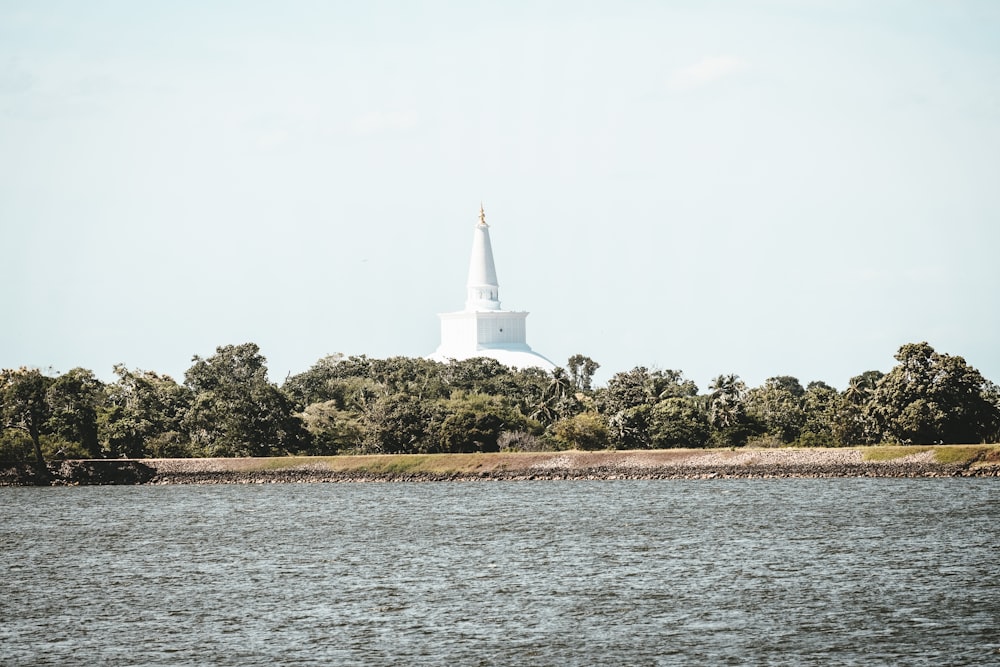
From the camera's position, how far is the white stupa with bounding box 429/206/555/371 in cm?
14825

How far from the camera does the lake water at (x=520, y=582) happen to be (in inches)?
1241

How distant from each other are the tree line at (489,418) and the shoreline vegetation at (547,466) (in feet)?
6.74

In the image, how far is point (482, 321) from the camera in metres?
149

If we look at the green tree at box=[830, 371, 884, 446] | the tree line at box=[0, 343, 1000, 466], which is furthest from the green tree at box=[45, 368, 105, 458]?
the green tree at box=[830, 371, 884, 446]

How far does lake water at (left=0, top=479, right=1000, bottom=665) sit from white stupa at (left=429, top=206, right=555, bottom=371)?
7508 cm

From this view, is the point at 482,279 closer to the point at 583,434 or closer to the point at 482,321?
the point at 482,321

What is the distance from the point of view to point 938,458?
8350 cm

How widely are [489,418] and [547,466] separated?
6570mm

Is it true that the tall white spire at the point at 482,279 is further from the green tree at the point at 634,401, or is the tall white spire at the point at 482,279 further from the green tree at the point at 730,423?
the green tree at the point at 730,423

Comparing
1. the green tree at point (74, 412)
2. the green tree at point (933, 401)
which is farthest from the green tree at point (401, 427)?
the green tree at point (933, 401)

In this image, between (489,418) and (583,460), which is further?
(489,418)

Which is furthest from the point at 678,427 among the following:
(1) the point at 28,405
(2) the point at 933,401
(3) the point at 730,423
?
(1) the point at 28,405

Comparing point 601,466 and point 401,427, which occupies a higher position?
point 401,427

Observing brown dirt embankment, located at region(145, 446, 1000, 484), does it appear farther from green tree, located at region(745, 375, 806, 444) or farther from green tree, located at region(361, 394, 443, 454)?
green tree, located at region(745, 375, 806, 444)
